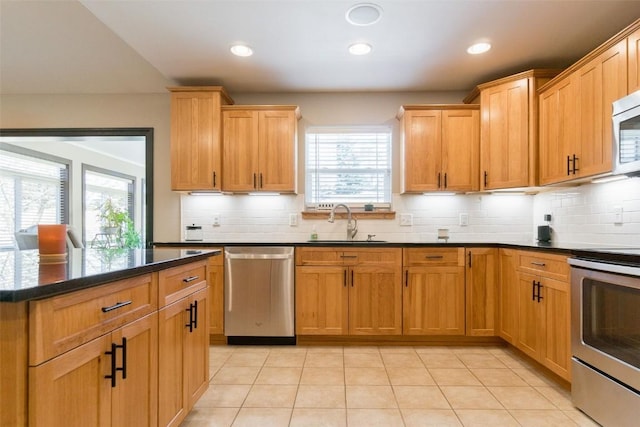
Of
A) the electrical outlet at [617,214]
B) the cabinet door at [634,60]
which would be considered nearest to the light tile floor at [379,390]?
the electrical outlet at [617,214]

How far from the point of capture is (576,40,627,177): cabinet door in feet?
7.07

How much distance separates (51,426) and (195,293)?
97 cm

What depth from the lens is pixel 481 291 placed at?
3051 mm

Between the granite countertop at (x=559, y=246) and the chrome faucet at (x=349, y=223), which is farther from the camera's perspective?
the chrome faucet at (x=349, y=223)

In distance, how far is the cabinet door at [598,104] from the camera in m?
2.16

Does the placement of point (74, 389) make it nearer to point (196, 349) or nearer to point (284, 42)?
point (196, 349)

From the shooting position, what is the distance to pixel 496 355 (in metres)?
2.88

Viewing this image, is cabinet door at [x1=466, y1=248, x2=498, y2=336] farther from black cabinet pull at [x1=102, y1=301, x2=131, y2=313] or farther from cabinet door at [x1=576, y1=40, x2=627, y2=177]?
black cabinet pull at [x1=102, y1=301, x2=131, y2=313]

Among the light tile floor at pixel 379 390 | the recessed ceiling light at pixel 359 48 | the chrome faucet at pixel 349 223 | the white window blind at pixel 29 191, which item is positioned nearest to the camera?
the light tile floor at pixel 379 390

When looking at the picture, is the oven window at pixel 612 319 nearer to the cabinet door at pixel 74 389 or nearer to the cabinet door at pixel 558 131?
the cabinet door at pixel 558 131

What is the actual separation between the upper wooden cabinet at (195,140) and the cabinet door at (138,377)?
7.02 ft

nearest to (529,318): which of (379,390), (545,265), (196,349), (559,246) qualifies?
(545,265)

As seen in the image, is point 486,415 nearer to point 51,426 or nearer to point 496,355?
point 496,355

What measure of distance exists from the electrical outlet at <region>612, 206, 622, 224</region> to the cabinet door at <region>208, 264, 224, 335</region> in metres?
3.21
